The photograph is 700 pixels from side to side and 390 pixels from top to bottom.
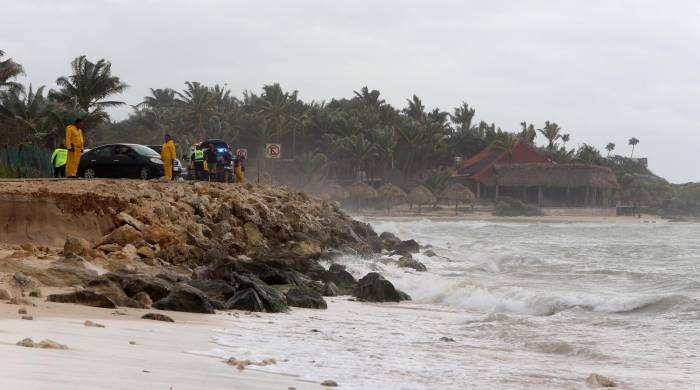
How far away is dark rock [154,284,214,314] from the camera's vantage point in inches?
464

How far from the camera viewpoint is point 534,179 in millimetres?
76500

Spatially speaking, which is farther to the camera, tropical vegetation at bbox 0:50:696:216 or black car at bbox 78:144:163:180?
tropical vegetation at bbox 0:50:696:216

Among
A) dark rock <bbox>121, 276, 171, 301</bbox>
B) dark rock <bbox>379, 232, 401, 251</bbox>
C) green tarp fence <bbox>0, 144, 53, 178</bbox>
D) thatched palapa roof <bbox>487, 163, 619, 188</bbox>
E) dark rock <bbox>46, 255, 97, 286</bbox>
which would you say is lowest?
dark rock <bbox>379, 232, 401, 251</bbox>

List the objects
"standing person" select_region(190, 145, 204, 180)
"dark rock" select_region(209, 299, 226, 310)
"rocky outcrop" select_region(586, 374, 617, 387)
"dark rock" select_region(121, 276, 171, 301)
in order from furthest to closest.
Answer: "standing person" select_region(190, 145, 204, 180) → "dark rock" select_region(209, 299, 226, 310) → "dark rock" select_region(121, 276, 171, 301) → "rocky outcrop" select_region(586, 374, 617, 387)

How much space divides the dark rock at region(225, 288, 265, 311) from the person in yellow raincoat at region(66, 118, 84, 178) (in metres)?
10.4

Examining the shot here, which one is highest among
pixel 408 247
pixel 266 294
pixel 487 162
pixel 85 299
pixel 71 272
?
pixel 487 162

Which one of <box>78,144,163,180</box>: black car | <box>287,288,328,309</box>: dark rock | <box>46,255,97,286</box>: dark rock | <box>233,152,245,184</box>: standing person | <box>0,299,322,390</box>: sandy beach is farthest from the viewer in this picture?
<box>233,152,245,184</box>: standing person

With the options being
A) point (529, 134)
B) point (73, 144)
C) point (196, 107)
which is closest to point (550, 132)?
point (529, 134)

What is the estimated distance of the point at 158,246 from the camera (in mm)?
17000

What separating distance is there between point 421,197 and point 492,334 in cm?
6119

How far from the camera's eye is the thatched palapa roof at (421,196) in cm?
7388

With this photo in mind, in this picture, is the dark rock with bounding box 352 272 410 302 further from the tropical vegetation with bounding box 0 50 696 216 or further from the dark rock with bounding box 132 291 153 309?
the tropical vegetation with bounding box 0 50 696 216

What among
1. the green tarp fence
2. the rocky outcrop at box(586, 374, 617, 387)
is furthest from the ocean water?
the green tarp fence

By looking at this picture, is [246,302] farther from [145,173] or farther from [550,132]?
[550,132]
